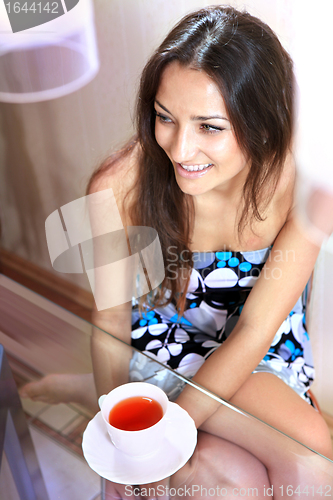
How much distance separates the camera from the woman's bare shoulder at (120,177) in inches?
29.0

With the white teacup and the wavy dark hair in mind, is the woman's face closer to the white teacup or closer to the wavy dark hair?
the wavy dark hair

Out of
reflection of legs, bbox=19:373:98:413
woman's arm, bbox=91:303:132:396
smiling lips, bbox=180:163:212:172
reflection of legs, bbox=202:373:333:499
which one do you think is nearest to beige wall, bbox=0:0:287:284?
smiling lips, bbox=180:163:212:172

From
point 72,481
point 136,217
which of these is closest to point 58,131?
point 136,217

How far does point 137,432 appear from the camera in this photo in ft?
1.67

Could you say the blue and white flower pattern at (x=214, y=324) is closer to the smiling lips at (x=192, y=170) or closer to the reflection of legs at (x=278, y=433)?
the reflection of legs at (x=278, y=433)

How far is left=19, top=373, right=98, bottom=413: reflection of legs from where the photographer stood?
25.7 inches

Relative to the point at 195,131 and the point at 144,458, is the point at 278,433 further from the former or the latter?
the point at 195,131

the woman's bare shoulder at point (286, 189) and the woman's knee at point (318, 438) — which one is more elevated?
the woman's bare shoulder at point (286, 189)

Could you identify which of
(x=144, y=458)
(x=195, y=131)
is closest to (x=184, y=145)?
(x=195, y=131)

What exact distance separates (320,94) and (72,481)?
56 centimetres

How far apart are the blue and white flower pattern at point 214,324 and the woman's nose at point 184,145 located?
213 mm

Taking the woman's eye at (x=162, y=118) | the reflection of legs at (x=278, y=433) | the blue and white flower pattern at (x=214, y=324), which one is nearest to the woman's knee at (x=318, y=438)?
the reflection of legs at (x=278, y=433)

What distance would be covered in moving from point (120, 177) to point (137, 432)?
0.41 meters

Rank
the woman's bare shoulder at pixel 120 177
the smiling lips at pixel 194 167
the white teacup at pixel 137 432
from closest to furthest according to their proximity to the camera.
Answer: the white teacup at pixel 137 432, the smiling lips at pixel 194 167, the woman's bare shoulder at pixel 120 177
